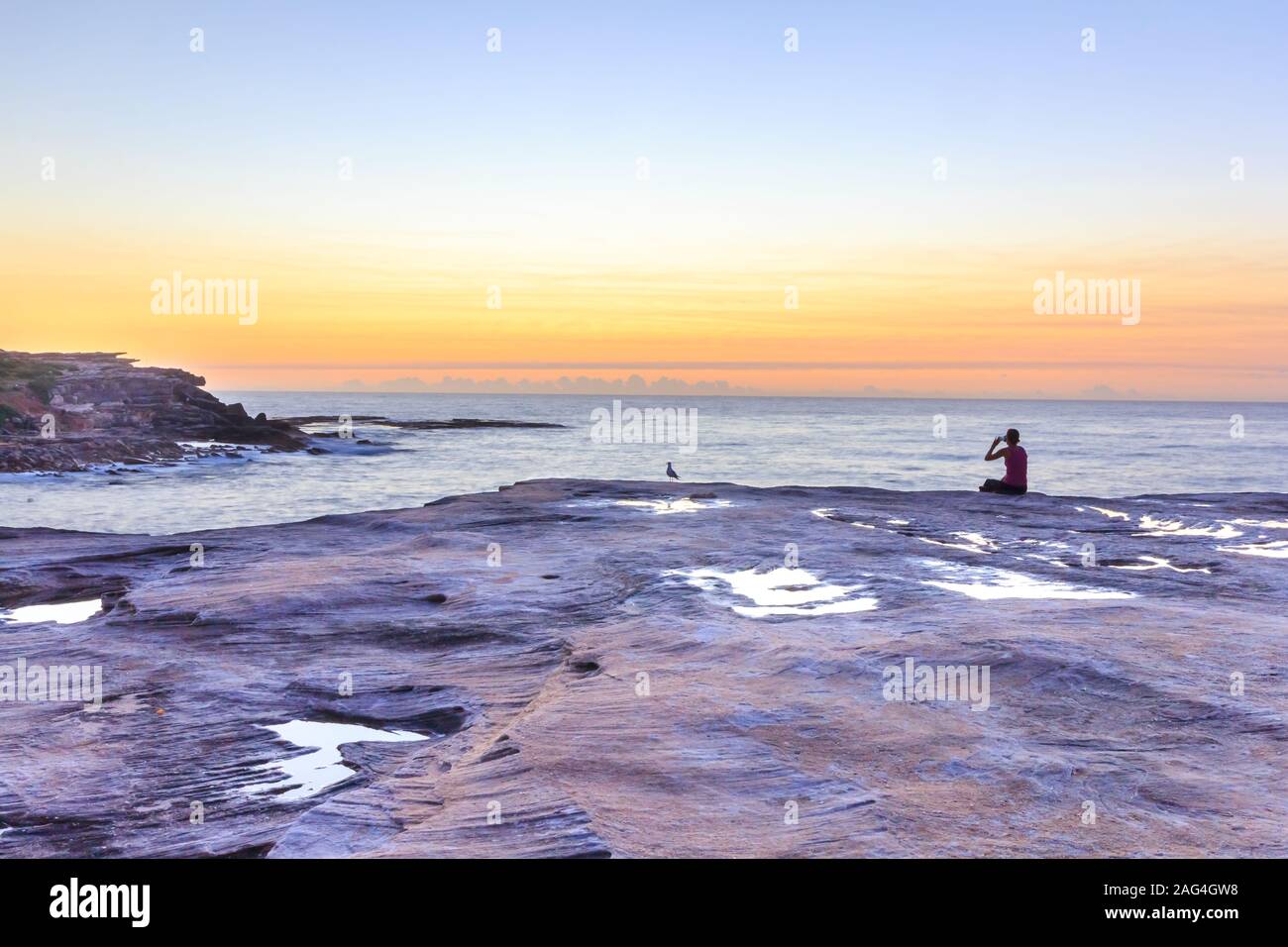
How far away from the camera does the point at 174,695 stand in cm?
828

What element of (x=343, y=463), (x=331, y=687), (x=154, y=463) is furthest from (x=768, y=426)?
(x=331, y=687)

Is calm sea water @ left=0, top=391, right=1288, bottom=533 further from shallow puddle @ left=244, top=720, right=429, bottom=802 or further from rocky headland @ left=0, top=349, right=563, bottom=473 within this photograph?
shallow puddle @ left=244, top=720, right=429, bottom=802

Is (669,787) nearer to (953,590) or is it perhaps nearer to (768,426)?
(953,590)

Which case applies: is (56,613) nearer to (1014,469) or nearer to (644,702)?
(644,702)

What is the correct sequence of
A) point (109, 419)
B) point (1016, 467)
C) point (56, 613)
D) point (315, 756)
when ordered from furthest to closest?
1. point (109, 419)
2. point (1016, 467)
3. point (56, 613)
4. point (315, 756)

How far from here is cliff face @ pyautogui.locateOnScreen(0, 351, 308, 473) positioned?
45906 mm

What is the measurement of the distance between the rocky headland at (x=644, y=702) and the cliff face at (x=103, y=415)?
114 ft

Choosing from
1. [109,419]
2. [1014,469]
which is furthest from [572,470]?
[1014,469]

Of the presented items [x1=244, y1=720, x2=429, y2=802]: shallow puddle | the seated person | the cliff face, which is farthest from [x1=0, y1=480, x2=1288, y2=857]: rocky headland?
the cliff face

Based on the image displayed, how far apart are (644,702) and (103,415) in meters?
58.9

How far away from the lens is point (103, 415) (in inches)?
2254

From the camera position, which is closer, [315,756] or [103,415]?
[315,756]

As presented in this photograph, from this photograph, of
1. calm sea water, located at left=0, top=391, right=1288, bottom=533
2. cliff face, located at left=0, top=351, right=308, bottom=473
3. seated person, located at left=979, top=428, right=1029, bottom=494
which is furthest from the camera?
cliff face, located at left=0, top=351, right=308, bottom=473

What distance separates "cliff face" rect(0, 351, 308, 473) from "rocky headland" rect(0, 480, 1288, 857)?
3473cm
